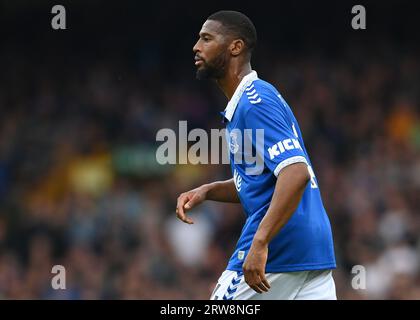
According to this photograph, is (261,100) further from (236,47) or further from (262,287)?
(262,287)

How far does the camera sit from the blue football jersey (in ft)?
14.9

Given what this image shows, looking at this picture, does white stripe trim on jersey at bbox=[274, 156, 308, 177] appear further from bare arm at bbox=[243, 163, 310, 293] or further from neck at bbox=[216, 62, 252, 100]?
neck at bbox=[216, 62, 252, 100]

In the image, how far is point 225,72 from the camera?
197 inches

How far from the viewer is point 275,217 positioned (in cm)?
436

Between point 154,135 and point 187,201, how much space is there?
732cm

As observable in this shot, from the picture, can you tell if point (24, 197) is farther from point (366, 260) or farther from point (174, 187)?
point (366, 260)

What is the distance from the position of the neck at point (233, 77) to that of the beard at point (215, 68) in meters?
0.03

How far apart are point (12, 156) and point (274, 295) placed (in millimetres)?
8225

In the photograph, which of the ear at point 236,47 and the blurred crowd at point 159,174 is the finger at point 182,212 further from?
the blurred crowd at point 159,174

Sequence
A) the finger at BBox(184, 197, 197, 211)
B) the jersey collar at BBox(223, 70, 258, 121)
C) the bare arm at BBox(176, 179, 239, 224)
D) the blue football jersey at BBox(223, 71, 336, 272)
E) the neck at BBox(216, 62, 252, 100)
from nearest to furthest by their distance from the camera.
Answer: the blue football jersey at BBox(223, 71, 336, 272)
the jersey collar at BBox(223, 70, 258, 121)
the neck at BBox(216, 62, 252, 100)
the finger at BBox(184, 197, 197, 211)
the bare arm at BBox(176, 179, 239, 224)

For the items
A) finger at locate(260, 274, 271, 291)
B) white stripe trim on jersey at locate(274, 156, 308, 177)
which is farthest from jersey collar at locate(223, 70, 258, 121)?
finger at locate(260, 274, 271, 291)

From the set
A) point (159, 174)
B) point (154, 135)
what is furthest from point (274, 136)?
point (154, 135)

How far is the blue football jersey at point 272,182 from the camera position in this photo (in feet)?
14.9

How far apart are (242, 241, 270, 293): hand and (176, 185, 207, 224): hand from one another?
2.43 ft
